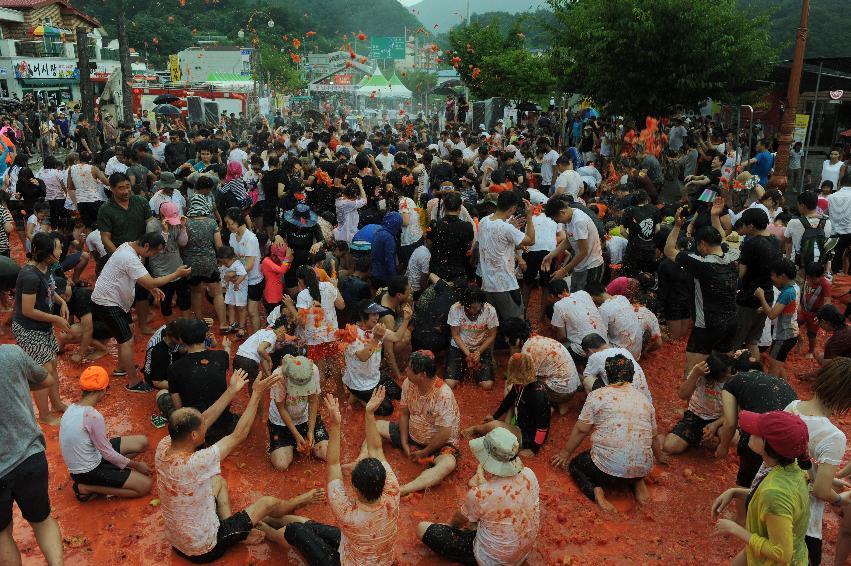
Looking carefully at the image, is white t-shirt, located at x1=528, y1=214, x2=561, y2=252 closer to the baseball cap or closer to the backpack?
the backpack

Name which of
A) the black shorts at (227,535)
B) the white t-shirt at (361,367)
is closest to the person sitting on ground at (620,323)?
the white t-shirt at (361,367)

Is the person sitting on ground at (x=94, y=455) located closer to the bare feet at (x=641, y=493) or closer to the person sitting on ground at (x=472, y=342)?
the person sitting on ground at (x=472, y=342)

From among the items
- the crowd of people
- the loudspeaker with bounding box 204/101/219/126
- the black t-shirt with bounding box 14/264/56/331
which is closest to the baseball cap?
the crowd of people

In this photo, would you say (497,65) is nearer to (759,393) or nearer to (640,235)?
(640,235)

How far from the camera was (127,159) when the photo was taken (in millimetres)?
10219

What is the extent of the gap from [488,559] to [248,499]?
7.22 feet

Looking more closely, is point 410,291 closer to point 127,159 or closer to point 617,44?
point 127,159

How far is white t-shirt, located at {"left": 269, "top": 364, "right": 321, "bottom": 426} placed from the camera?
18.4ft

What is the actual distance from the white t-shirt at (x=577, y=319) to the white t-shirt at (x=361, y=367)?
205 centimetres

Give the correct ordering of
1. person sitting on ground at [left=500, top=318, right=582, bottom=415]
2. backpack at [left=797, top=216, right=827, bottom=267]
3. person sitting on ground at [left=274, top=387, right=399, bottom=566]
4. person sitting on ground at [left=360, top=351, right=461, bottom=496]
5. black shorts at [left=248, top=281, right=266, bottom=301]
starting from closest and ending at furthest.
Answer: person sitting on ground at [left=274, top=387, right=399, bottom=566], person sitting on ground at [left=360, top=351, right=461, bottom=496], person sitting on ground at [left=500, top=318, right=582, bottom=415], backpack at [left=797, top=216, right=827, bottom=267], black shorts at [left=248, top=281, right=266, bottom=301]

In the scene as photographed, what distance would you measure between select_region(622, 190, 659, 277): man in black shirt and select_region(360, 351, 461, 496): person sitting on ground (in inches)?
170

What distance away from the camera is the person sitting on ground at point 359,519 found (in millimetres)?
3777

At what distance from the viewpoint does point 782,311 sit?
6531mm

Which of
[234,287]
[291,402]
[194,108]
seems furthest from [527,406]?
[194,108]
